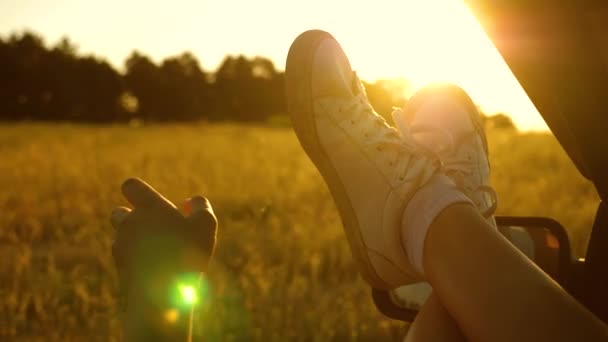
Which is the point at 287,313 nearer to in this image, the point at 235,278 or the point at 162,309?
the point at 235,278

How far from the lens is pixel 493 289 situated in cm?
115

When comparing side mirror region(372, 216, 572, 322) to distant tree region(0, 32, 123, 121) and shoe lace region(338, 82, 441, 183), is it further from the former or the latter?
distant tree region(0, 32, 123, 121)

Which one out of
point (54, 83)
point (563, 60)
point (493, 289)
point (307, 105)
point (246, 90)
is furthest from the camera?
point (246, 90)

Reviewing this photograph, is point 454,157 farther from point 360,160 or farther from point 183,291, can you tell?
point 183,291

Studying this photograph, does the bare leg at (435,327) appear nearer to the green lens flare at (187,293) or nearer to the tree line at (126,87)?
the green lens flare at (187,293)

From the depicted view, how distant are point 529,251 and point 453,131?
0.33 meters

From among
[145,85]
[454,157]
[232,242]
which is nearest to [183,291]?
[454,157]

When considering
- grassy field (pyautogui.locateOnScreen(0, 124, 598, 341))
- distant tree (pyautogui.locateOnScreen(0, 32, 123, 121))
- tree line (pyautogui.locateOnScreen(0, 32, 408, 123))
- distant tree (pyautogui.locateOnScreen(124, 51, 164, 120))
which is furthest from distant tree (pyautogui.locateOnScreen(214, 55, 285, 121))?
grassy field (pyautogui.locateOnScreen(0, 124, 598, 341))

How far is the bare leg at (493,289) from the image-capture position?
3.51 feet

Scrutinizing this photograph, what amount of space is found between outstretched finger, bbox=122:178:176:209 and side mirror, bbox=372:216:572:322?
26.3 inches

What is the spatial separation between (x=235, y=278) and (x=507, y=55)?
2131mm

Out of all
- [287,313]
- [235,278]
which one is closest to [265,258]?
[235,278]

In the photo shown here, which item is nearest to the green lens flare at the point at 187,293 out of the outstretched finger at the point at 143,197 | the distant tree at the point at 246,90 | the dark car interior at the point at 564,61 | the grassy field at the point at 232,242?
the outstretched finger at the point at 143,197

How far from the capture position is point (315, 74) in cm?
173
